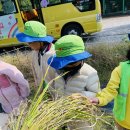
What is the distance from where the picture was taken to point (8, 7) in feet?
37.0

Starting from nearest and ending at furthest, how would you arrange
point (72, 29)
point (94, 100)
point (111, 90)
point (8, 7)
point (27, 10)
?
point (94, 100)
point (111, 90)
point (8, 7)
point (27, 10)
point (72, 29)

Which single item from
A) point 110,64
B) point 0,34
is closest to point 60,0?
point 0,34

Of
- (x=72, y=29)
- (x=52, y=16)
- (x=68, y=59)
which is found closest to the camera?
(x=68, y=59)

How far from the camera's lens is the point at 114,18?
18891mm

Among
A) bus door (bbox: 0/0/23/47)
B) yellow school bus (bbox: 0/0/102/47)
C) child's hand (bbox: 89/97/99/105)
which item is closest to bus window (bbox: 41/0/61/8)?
yellow school bus (bbox: 0/0/102/47)

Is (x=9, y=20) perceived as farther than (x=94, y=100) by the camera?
Yes

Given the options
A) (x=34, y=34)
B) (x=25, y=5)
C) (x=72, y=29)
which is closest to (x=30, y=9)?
(x=25, y=5)

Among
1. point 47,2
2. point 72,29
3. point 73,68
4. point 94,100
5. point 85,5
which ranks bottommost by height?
point 72,29

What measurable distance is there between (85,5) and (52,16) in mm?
1121

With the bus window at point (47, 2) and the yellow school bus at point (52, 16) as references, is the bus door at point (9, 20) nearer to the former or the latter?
the yellow school bus at point (52, 16)

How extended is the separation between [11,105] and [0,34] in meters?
8.73

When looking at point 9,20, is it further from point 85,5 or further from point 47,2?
point 85,5

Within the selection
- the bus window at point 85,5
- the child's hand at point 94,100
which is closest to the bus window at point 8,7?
the bus window at point 85,5

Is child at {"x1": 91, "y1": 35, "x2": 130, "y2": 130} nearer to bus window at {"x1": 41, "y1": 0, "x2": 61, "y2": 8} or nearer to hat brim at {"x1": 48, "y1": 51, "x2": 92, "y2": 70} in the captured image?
hat brim at {"x1": 48, "y1": 51, "x2": 92, "y2": 70}
